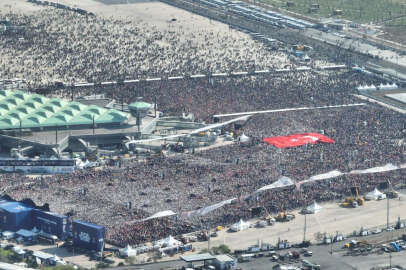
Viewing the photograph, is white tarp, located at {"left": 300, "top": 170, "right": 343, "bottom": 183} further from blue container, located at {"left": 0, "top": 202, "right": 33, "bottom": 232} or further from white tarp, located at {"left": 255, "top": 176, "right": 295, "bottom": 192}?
blue container, located at {"left": 0, "top": 202, "right": 33, "bottom": 232}

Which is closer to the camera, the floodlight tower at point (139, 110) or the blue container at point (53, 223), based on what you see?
the blue container at point (53, 223)

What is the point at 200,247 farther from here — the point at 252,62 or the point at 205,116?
the point at 252,62

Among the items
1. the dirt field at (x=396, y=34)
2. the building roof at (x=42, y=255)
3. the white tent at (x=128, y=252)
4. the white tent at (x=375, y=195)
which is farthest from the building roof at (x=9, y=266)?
the dirt field at (x=396, y=34)

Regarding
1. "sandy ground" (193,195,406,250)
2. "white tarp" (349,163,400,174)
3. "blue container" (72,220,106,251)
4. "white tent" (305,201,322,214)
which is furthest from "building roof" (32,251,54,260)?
"white tarp" (349,163,400,174)

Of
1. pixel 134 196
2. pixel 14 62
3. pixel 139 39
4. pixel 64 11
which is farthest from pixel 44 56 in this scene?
pixel 134 196

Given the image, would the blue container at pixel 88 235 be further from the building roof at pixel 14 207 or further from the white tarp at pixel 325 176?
the white tarp at pixel 325 176

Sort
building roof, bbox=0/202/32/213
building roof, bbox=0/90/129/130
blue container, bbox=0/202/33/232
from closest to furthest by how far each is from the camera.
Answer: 1. blue container, bbox=0/202/33/232
2. building roof, bbox=0/202/32/213
3. building roof, bbox=0/90/129/130
